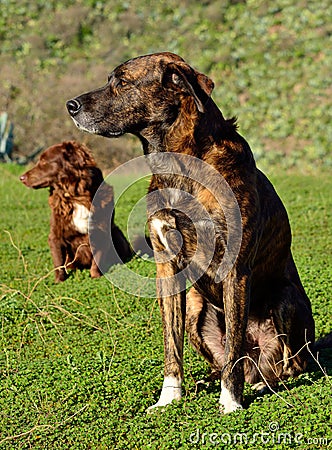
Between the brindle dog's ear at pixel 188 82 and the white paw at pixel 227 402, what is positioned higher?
the brindle dog's ear at pixel 188 82

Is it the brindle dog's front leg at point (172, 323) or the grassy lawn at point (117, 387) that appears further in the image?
the brindle dog's front leg at point (172, 323)

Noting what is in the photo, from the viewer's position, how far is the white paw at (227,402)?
4.15 m

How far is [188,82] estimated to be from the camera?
4070 mm

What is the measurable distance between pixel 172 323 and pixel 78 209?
14.6 ft

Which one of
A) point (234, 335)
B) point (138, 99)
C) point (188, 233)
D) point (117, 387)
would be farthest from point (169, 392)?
point (138, 99)

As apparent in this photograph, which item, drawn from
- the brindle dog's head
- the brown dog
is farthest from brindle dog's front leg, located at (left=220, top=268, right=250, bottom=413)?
the brown dog

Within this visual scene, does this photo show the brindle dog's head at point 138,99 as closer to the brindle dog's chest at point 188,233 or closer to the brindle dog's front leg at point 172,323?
the brindle dog's chest at point 188,233

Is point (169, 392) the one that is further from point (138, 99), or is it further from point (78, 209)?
point (78, 209)

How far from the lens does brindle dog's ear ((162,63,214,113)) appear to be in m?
4.08

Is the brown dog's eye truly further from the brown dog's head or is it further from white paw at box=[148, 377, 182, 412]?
the brown dog's head

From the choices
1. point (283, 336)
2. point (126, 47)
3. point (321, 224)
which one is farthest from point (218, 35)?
point (283, 336)

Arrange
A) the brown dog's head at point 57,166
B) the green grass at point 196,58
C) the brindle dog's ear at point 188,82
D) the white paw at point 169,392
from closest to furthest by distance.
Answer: the brindle dog's ear at point 188,82 < the white paw at point 169,392 < the brown dog's head at point 57,166 < the green grass at point 196,58

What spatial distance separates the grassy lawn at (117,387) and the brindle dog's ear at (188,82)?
174 centimetres

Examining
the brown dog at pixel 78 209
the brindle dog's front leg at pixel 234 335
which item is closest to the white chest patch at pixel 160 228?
the brindle dog's front leg at pixel 234 335
